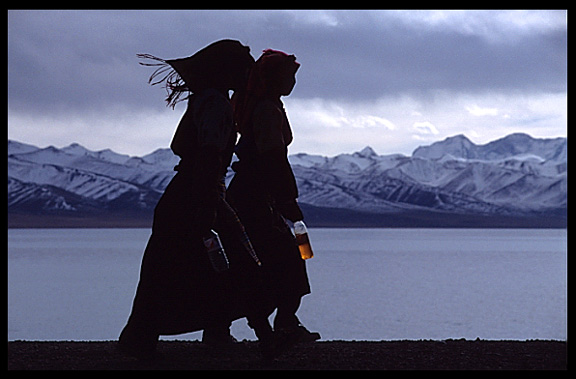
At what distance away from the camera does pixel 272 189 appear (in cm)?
757

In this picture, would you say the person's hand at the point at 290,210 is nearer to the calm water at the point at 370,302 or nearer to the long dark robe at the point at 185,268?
the long dark robe at the point at 185,268

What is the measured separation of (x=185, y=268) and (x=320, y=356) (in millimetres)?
1612

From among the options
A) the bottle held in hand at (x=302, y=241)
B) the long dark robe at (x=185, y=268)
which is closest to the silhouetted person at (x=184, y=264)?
the long dark robe at (x=185, y=268)

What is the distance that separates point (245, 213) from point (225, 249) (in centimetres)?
44

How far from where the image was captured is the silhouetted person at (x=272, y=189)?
752cm

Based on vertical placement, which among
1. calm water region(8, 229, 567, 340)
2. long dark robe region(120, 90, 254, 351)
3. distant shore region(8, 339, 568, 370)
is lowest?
calm water region(8, 229, 567, 340)

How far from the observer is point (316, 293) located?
192 ft

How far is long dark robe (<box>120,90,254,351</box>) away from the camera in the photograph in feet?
23.8

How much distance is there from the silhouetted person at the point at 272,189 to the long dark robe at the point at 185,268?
1.11 feet

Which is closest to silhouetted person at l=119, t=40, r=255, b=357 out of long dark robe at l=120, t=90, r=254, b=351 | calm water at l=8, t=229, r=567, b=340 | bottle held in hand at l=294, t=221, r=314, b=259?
long dark robe at l=120, t=90, r=254, b=351

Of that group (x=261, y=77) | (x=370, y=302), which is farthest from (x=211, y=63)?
(x=370, y=302)

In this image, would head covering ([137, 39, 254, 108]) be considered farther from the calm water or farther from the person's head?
the calm water

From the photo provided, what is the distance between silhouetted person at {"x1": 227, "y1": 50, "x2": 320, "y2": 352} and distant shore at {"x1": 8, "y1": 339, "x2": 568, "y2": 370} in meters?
0.39
